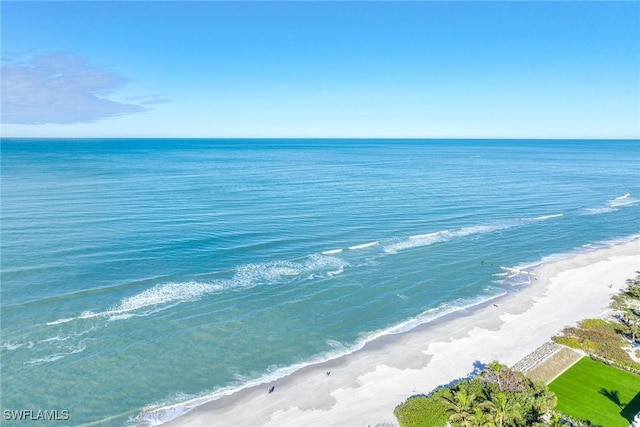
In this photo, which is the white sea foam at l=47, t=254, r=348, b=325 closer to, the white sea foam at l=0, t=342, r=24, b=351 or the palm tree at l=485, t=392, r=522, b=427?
the white sea foam at l=0, t=342, r=24, b=351

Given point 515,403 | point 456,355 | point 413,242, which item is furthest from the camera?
point 413,242

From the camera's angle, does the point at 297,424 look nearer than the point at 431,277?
Yes

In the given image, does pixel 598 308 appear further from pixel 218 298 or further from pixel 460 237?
pixel 218 298

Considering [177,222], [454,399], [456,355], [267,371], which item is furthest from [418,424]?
[177,222]

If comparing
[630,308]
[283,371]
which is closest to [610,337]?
[630,308]

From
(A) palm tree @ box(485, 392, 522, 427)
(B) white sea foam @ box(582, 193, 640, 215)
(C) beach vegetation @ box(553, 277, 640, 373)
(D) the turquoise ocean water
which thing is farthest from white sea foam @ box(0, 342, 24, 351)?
(B) white sea foam @ box(582, 193, 640, 215)

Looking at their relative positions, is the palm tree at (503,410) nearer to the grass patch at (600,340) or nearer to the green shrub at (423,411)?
the green shrub at (423,411)

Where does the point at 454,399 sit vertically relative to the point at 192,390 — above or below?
above
